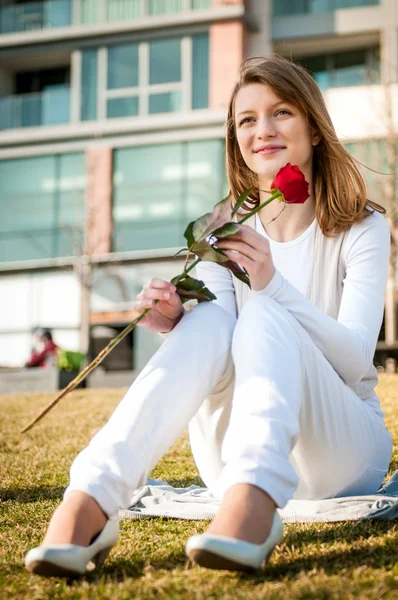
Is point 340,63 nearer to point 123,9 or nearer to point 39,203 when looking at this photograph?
point 123,9

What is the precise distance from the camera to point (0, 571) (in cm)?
197

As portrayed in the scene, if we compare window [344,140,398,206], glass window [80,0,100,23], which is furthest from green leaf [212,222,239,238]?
glass window [80,0,100,23]

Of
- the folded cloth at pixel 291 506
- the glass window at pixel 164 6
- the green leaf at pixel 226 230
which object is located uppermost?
the glass window at pixel 164 6

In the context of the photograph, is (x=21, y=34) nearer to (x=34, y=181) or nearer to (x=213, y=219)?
(x=34, y=181)

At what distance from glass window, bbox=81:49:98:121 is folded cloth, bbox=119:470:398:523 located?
18789mm

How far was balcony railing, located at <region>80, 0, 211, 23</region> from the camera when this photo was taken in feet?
66.6

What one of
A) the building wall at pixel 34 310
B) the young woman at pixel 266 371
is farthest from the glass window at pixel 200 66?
the young woman at pixel 266 371

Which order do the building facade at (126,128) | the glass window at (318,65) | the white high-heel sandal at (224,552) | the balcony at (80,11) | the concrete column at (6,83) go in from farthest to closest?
the concrete column at (6,83) < the glass window at (318,65) < the balcony at (80,11) < the building facade at (126,128) < the white high-heel sandal at (224,552)

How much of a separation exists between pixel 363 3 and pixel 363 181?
64.2 ft

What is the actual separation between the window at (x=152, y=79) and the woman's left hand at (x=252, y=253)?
1850 cm

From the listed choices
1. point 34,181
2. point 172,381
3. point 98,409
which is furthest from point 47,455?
point 34,181

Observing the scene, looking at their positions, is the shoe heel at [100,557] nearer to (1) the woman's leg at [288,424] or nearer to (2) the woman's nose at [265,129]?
(1) the woman's leg at [288,424]

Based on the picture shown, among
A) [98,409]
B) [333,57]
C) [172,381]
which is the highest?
[333,57]

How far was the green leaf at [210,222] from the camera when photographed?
2.11m
